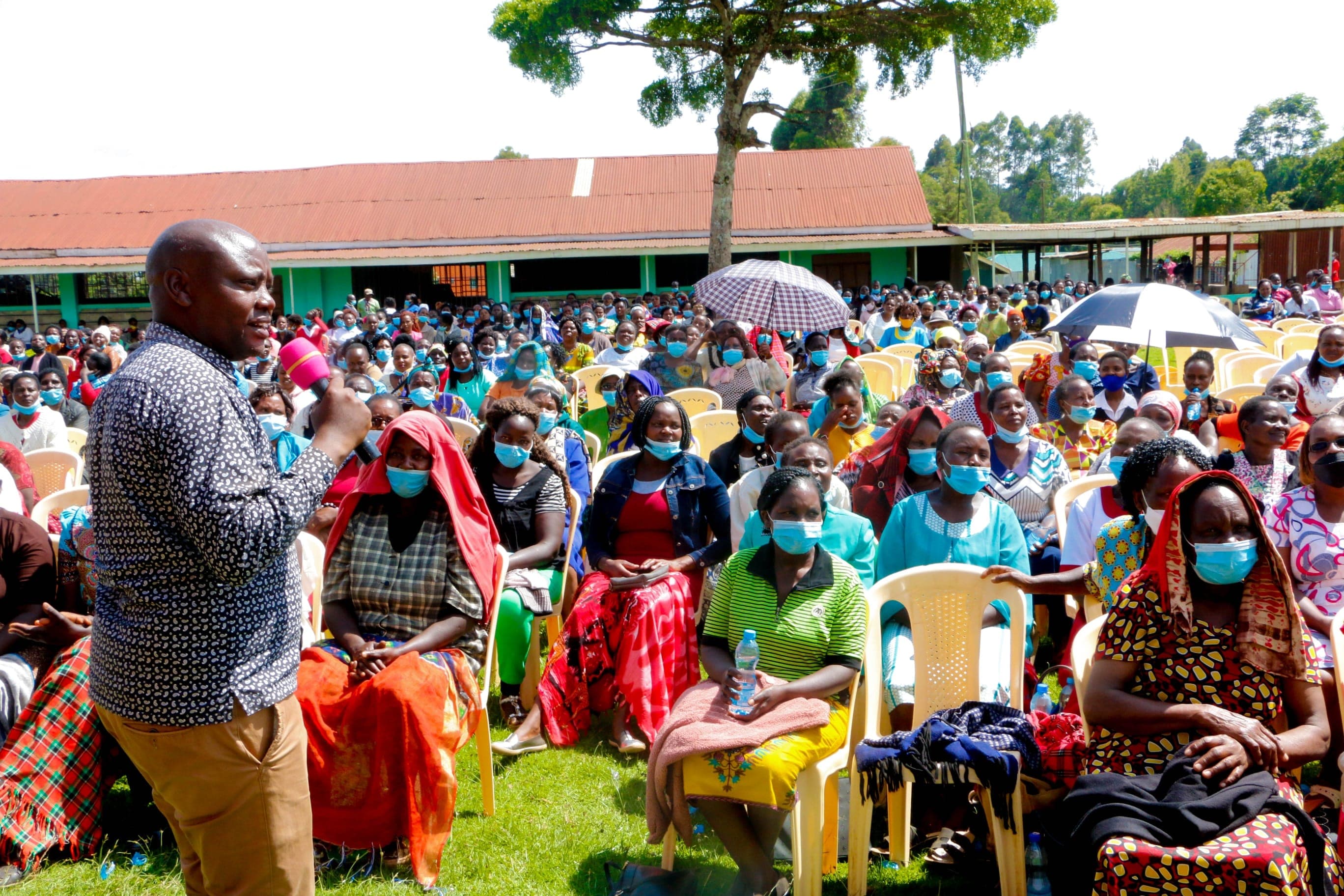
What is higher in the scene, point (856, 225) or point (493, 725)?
point (856, 225)

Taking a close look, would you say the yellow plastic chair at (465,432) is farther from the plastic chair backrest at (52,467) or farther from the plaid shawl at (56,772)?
the plaid shawl at (56,772)

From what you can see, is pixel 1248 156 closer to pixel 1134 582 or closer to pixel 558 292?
pixel 558 292

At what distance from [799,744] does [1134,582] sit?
111 centimetres

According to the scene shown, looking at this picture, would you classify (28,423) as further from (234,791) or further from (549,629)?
(234,791)

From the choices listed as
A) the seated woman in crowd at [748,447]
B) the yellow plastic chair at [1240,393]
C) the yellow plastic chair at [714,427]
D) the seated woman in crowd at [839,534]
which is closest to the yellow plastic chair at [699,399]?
the yellow plastic chair at [714,427]

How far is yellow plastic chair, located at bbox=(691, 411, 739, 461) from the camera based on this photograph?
7.57 m

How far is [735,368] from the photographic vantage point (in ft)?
30.0

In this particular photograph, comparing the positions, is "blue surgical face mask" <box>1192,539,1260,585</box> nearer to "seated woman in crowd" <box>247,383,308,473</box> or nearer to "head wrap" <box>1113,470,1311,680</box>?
"head wrap" <box>1113,470,1311,680</box>

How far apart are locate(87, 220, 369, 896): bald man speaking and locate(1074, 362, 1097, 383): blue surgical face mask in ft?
22.0

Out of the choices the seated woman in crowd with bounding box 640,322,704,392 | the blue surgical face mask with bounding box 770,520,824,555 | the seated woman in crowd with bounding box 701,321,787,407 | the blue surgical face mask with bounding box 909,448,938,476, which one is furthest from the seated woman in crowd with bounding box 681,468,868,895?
the seated woman in crowd with bounding box 640,322,704,392

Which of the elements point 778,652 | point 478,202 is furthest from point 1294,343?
→ point 478,202

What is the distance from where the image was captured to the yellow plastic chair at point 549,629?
16.3 feet

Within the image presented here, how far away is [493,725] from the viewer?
4.93 m

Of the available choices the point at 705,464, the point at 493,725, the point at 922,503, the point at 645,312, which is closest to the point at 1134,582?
the point at 922,503
